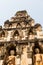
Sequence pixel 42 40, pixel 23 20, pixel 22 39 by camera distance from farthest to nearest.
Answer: pixel 23 20
pixel 22 39
pixel 42 40

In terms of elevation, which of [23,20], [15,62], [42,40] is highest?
[23,20]

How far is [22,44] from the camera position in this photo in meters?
15.3

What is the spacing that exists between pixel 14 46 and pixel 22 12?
17.0ft

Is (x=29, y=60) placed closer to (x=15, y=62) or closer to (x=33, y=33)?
(x=15, y=62)

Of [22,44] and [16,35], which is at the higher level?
[16,35]

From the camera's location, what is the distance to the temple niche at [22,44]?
14434mm

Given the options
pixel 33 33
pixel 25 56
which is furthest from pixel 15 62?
pixel 33 33

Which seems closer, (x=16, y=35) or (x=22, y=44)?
(x=22, y=44)

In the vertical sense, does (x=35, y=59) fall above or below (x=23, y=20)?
below

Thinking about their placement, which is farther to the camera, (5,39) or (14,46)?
(5,39)

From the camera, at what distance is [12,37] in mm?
16984

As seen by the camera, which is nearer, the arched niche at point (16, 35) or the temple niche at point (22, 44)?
the temple niche at point (22, 44)

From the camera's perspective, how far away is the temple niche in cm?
1443

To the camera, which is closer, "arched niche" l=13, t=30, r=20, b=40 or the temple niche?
the temple niche
